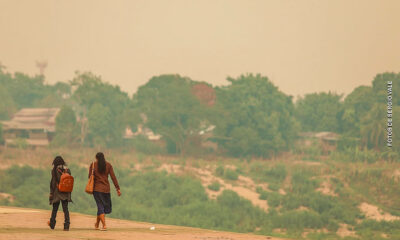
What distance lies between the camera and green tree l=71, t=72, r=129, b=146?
75125mm

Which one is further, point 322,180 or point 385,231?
point 322,180

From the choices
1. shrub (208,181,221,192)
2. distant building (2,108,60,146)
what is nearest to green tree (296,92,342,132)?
shrub (208,181,221,192)

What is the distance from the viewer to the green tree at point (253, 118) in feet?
231

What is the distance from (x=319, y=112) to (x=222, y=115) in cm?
1771

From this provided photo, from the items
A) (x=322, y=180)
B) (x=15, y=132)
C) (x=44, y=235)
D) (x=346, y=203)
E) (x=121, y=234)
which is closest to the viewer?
(x=44, y=235)

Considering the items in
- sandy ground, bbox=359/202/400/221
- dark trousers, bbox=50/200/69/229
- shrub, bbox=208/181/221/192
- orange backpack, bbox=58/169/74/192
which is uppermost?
orange backpack, bbox=58/169/74/192

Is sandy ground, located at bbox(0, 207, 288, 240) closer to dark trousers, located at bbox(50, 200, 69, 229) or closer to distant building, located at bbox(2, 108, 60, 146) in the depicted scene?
dark trousers, located at bbox(50, 200, 69, 229)

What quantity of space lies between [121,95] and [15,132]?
14.1 metres

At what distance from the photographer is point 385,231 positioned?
145 feet

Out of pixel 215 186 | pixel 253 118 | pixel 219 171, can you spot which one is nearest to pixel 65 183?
pixel 215 186

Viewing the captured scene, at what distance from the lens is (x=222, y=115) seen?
7212cm

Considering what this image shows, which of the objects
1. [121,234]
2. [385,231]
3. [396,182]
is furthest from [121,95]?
[121,234]

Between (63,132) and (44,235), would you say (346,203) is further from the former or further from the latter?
(44,235)

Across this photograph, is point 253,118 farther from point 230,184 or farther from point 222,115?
point 230,184
